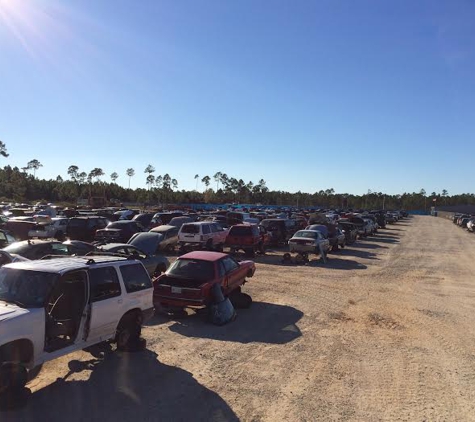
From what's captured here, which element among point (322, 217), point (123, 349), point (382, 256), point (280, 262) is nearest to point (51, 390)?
point (123, 349)

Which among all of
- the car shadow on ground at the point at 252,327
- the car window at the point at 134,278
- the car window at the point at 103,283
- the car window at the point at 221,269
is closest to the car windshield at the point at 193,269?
the car window at the point at 221,269

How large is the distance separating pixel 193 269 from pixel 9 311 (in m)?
5.84

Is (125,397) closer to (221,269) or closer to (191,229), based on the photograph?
(221,269)

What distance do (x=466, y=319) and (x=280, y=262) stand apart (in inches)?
435

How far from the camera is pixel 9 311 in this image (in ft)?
19.0

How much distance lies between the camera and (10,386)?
5.53m

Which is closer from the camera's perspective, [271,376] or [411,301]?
[271,376]

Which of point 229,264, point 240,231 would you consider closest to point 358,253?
point 240,231

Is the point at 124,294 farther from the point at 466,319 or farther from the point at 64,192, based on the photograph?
the point at 64,192

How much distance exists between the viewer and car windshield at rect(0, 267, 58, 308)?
623 cm

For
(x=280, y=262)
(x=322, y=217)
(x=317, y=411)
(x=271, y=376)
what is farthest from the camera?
(x=322, y=217)

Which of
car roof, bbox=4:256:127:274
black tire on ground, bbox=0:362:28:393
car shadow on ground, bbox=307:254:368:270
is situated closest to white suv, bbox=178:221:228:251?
car shadow on ground, bbox=307:254:368:270

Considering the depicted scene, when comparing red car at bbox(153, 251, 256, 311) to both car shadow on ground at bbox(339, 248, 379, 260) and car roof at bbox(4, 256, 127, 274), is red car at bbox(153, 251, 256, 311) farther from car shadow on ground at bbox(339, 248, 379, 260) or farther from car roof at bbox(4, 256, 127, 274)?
car shadow on ground at bbox(339, 248, 379, 260)

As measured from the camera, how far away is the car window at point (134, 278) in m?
7.99
